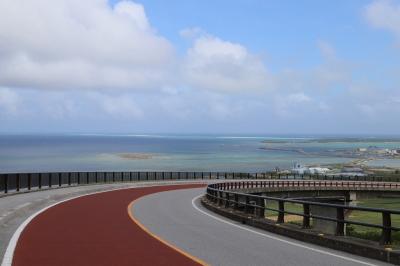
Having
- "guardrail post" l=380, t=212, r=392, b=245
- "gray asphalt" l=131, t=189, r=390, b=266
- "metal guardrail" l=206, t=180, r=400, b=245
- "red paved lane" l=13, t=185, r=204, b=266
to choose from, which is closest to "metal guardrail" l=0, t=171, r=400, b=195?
"metal guardrail" l=206, t=180, r=400, b=245

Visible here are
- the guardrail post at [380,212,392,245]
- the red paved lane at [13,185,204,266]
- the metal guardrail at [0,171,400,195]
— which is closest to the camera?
the red paved lane at [13,185,204,266]

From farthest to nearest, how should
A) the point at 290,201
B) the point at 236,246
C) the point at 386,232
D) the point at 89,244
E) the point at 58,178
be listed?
1. the point at 58,178
2. the point at 290,201
3. the point at 89,244
4. the point at 236,246
5. the point at 386,232

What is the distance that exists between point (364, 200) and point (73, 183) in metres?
43.4

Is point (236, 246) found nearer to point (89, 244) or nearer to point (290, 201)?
point (89, 244)

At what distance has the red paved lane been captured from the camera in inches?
437

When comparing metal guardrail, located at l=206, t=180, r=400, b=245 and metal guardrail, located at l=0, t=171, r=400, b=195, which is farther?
metal guardrail, located at l=0, t=171, r=400, b=195

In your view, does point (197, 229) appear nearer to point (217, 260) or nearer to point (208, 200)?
point (217, 260)

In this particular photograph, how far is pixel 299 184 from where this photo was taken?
68.5 metres

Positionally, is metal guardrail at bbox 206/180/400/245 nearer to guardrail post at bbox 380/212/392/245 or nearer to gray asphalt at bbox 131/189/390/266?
guardrail post at bbox 380/212/392/245

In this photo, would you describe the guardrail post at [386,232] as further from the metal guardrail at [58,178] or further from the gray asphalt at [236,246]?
the metal guardrail at [58,178]

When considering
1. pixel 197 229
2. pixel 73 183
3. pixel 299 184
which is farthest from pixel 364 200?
pixel 197 229

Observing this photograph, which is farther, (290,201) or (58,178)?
(58,178)

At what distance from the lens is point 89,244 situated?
44.6 feet

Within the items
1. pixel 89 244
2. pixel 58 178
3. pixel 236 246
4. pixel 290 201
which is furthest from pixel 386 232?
pixel 58 178
